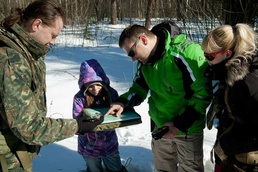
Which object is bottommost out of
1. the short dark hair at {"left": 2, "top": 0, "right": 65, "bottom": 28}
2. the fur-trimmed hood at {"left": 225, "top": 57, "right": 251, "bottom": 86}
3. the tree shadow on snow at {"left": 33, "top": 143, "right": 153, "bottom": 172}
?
the tree shadow on snow at {"left": 33, "top": 143, "right": 153, "bottom": 172}

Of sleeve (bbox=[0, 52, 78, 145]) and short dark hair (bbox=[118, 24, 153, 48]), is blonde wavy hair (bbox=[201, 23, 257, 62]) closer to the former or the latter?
short dark hair (bbox=[118, 24, 153, 48])

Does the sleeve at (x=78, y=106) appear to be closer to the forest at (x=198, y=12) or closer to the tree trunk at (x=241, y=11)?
the forest at (x=198, y=12)

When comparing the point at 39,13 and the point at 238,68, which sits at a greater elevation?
the point at 39,13

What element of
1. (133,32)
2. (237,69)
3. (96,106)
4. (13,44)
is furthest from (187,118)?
(13,44)

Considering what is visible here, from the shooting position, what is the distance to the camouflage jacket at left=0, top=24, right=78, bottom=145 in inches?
56.6

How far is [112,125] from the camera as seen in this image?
2.05 m

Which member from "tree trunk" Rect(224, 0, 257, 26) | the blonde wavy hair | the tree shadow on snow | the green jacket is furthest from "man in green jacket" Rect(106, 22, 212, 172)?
"tree trunk" Rect(224, 0, 257, 26)

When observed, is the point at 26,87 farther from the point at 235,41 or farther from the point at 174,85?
the point at 235,41

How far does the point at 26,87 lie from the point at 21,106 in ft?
0.31

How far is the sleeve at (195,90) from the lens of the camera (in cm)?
198

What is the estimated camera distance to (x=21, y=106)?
147 cm

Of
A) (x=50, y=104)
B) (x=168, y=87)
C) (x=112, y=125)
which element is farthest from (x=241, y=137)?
(x=50, y=104)

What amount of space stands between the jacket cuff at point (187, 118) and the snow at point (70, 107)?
1.07 metres

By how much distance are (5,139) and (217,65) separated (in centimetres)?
124
